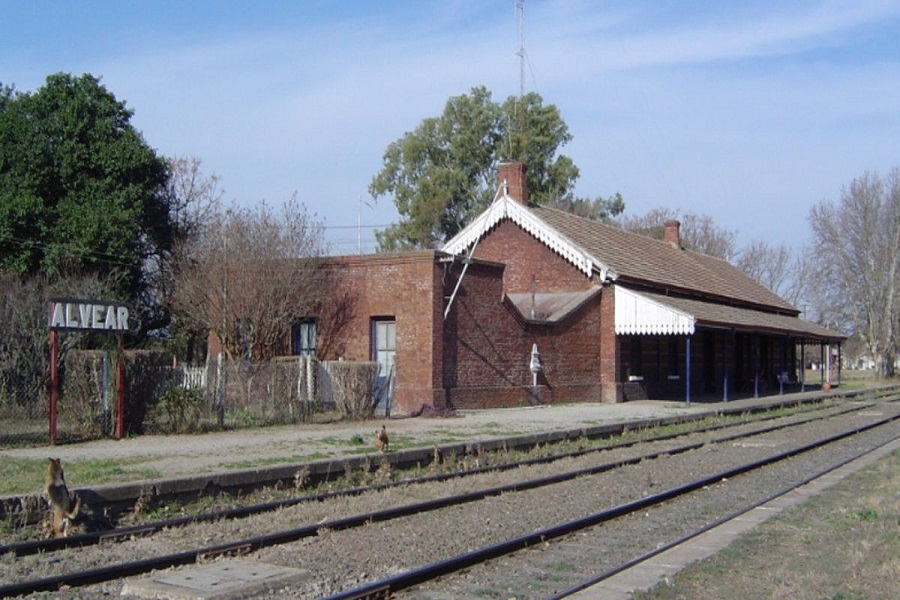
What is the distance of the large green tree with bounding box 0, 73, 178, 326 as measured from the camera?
29.3 meters

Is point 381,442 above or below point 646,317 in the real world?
below

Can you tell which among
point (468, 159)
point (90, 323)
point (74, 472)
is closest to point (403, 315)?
point (90, 323)

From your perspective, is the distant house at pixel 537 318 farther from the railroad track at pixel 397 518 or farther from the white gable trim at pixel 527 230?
the railroad track at pixel 397 518

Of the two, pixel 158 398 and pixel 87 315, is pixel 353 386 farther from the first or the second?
pixel 87 315

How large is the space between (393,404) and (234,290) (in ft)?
18.0

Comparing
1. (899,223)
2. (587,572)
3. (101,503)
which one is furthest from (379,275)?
(899,223)

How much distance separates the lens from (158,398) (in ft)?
58.6

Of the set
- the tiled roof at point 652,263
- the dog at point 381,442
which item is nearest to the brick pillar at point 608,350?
the tiled roof at point 652,263

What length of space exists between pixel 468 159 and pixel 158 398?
42.4 meters

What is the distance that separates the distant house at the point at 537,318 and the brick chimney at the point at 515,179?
0.05 m

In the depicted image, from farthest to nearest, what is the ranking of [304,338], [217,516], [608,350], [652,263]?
[652,263]
[608,350]
[304,338]
[217,516]

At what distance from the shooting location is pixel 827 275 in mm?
67625

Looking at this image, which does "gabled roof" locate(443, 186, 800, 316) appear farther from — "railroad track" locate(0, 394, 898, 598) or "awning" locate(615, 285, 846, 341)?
"railroad track" locate(0, 394, 898, 598)

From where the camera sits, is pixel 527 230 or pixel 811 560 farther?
pixel 527 230
